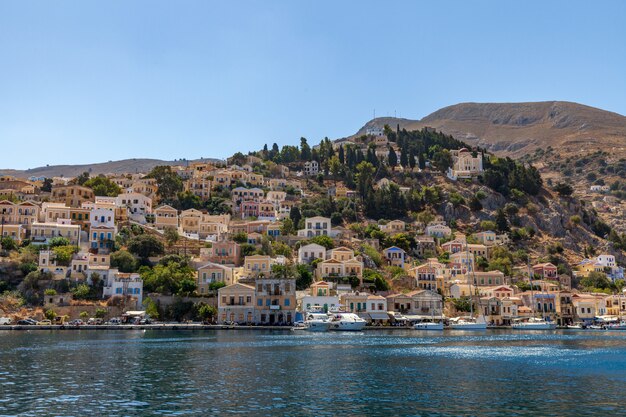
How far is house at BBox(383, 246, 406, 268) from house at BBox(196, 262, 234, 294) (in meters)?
26.0

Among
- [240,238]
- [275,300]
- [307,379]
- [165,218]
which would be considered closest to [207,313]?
[275,300]

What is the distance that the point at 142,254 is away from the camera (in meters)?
82.4

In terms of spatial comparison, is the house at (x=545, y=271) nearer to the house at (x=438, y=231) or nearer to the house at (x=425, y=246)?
the house at (x=425, y=246)

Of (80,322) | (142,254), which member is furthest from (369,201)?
(80,322)

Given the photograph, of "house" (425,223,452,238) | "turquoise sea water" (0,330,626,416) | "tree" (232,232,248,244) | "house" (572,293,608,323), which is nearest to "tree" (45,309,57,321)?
"turquoise sea water" (0,330,626,416)

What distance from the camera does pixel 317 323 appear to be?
69625 mm

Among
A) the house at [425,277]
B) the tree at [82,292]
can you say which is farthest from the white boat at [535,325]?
the tree at [82,292]

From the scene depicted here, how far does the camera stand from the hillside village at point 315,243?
73812 millimetres

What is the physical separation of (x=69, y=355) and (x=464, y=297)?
184ft

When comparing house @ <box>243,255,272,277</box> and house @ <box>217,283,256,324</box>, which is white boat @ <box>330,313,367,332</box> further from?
house @ <box>243,255,272,277</box>

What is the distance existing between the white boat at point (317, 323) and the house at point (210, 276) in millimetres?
12118

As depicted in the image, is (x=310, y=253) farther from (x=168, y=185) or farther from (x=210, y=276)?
(x=168, y=185)

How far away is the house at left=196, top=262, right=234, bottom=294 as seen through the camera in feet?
252

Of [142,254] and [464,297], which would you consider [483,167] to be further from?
[142,254]
